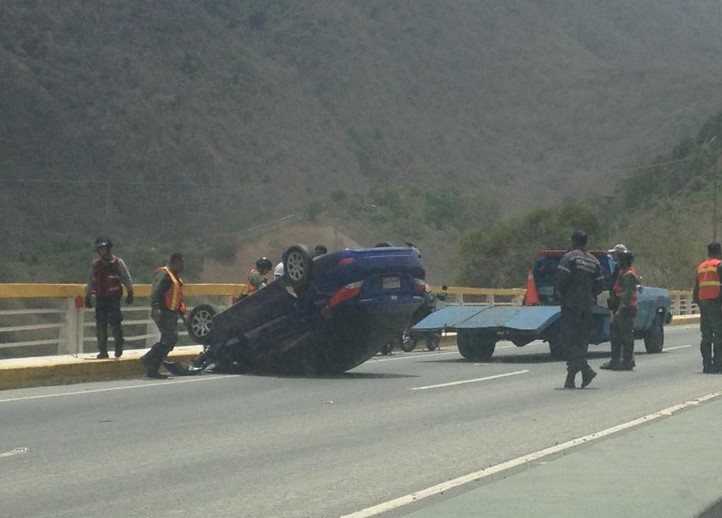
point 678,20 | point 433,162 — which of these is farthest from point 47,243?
point 678,20

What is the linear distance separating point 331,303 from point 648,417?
21.6 ft

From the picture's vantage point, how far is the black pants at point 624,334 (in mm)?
20094

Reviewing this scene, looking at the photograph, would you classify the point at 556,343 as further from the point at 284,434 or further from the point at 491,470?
the point at 491,470

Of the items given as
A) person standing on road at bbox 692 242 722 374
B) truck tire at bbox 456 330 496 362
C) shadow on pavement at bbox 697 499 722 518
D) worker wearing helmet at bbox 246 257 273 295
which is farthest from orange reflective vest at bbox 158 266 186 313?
shadow on pavement at bbox 697 499 722 518

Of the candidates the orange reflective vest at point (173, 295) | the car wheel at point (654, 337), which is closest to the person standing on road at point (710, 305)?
the car wheel at point (654, 337)

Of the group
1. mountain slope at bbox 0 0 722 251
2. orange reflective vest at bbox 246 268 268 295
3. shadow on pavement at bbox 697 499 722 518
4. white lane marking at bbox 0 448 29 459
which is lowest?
white lane marking at bbox 0 448 29 459

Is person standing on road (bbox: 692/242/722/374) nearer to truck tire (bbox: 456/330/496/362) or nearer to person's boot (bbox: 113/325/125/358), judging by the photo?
truck tire (bbox: 456/330/496/362)

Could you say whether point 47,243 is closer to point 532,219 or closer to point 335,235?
point 335,235

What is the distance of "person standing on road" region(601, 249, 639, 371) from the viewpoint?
2014 cm

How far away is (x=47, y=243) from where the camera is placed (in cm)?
6812

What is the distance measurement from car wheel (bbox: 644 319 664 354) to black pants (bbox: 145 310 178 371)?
1047 cm

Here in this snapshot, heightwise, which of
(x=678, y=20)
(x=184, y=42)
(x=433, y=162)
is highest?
(x=678, y=20)

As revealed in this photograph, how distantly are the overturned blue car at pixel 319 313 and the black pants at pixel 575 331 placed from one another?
305 centimetres

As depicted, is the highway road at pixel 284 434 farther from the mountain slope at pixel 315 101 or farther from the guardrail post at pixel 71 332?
the mountain slope at pixel 315 101
